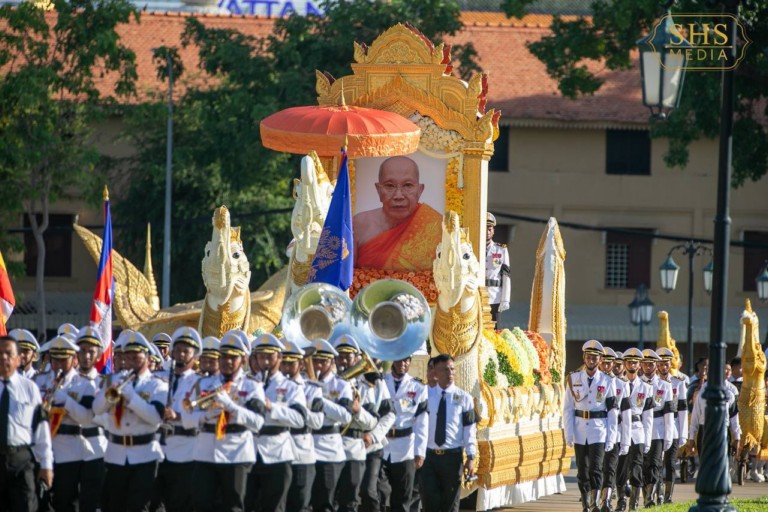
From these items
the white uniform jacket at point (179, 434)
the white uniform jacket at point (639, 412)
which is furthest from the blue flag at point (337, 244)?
the white uniform jacket at point (179, 434)

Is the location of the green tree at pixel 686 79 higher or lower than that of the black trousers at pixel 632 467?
higher

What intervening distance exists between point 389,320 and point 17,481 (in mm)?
4806

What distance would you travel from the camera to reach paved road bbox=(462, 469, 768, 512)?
2033 cm

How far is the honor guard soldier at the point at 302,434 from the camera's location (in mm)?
14109

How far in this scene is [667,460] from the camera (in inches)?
850

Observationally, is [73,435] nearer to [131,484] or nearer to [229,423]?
[131,484]

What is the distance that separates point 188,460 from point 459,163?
7.91 metres

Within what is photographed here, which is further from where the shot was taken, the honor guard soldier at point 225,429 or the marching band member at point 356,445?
the marching band member at point 356,445

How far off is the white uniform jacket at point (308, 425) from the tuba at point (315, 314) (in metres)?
2.96

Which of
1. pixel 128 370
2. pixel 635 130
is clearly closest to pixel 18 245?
pixel 635 130

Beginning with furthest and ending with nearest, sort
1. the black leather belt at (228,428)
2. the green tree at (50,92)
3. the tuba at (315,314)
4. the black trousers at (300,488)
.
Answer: the green tree at (50,92) → the tuba at (315,314) → the black trousers at (300,488) → the black leather belt at (228,428)

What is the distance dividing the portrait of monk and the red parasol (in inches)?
23.8

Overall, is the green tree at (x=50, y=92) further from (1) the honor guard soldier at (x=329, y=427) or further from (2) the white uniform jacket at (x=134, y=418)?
(2) the white uniform jacket at (x=134, y=418)

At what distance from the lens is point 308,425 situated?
46.2ft
